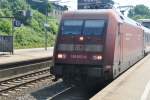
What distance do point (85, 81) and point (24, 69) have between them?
727 cm

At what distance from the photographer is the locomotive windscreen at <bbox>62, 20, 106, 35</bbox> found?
50.3 feet

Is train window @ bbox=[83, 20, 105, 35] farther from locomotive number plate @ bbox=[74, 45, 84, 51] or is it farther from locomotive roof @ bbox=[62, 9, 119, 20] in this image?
locomotive number plate @ bbox=[74, 45, 84, 51]

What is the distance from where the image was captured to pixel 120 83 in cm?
1519

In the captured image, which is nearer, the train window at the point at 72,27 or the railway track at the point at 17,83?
the railway track at the point at 17,83

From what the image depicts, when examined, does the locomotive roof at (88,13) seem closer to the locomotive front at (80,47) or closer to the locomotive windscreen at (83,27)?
the locomotive front at (80,47)

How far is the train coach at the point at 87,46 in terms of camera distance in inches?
585

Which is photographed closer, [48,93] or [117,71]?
[48,93]

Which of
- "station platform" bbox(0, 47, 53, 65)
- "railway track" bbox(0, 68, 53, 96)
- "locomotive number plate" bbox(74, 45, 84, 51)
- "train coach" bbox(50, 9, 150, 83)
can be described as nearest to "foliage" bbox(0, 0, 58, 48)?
"station platform" bbox(0, 47, 53, 65)

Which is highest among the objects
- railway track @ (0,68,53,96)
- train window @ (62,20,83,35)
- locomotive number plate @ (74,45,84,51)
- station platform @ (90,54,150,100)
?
train window @ (62,20,83,35)

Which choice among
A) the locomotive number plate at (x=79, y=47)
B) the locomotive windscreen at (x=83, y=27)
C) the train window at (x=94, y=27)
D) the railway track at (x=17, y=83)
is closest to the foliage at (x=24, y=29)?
the railway track at (x=17, y=83)

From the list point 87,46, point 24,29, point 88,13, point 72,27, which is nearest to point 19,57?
point 72,27

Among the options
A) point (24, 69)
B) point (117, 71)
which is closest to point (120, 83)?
point (117, 71)

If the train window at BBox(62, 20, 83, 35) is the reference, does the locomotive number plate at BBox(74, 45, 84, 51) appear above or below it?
below

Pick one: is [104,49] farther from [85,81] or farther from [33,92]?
[33,92]
